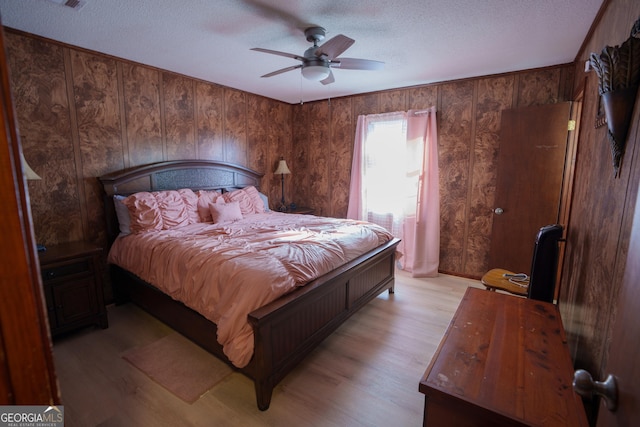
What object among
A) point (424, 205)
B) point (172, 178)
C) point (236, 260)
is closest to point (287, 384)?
point (236, 260)

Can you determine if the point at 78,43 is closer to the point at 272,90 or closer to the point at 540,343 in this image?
the point at 272,90

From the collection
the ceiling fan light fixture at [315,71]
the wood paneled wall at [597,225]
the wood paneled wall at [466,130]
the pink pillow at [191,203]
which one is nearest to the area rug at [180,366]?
the pink pillow at [191,203]

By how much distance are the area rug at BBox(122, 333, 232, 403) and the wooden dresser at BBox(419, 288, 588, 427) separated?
5.05 feet

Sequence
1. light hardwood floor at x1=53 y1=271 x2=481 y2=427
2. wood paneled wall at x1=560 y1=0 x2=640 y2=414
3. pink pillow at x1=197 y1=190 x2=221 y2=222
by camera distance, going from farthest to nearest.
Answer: pink pillow at x1=197 y1=190 x2=221 y2=222 < light hardwood floor at x1=53 y1=271 x2=481 y2=427 < wood paneled wall at x1=560 y1=0 x2=640 y2=414

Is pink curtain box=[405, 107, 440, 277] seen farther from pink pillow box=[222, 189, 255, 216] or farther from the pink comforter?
pink pillow box=[222, 189, 255, 216]

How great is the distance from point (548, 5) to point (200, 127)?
12.1 feet

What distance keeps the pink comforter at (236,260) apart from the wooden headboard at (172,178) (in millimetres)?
506

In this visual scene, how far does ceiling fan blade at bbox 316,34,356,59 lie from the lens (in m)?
2.12

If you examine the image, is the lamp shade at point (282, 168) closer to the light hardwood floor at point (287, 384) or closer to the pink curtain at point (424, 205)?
the pink curtain at point (424, 205)

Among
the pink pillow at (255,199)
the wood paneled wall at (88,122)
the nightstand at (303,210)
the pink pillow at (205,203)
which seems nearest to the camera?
the wood paneled wall at (88,122)

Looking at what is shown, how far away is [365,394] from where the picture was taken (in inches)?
78.6

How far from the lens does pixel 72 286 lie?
8.25 feet

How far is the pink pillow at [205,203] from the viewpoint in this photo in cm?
354

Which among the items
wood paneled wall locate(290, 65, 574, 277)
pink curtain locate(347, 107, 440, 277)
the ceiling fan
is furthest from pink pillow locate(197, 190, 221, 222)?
pink curtain locate(347, 107, 440, 277)
